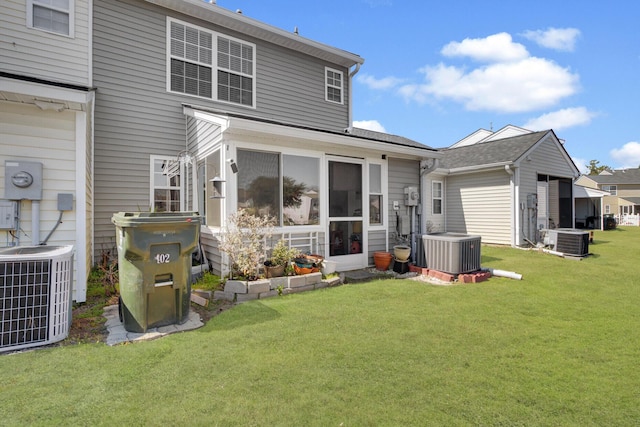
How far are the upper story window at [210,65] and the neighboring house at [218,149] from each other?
2 cm

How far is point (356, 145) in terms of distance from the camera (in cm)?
638

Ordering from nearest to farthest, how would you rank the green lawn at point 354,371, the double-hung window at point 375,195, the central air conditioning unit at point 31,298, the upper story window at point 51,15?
the green lawn at point 354,371
the central air conditioning unit at point 31,298
the upper story window at point 51,15
the double-hung window at point 375,195

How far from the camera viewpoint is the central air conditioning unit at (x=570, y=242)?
884cm

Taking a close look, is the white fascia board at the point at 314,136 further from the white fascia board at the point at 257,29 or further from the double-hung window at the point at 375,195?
the white fascia board at the point at 257,29

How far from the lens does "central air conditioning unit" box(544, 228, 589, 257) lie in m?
8.84

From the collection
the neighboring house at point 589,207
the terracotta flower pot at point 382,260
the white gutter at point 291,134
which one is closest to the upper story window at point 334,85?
A: the white gutter at point 291,134

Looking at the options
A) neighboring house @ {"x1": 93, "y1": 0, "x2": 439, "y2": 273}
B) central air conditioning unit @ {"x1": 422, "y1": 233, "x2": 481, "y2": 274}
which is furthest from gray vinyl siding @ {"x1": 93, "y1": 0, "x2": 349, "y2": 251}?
central air conditioning unit @ {"x1": 422, "y1": 233, "x2": 481, "y2": 274}

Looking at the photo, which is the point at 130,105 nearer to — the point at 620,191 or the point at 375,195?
the point at 375,195

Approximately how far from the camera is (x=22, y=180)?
3.93m

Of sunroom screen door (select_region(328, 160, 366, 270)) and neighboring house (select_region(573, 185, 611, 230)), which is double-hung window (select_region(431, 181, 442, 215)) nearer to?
sunroom screen door (select_region(328, 160, 366, 270))

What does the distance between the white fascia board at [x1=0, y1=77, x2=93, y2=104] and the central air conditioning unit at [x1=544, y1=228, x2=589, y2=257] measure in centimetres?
1190

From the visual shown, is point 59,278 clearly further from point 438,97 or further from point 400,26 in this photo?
point 438,97

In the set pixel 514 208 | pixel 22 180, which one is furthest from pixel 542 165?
pixel 22 180

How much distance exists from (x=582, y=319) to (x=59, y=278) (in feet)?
20.1
